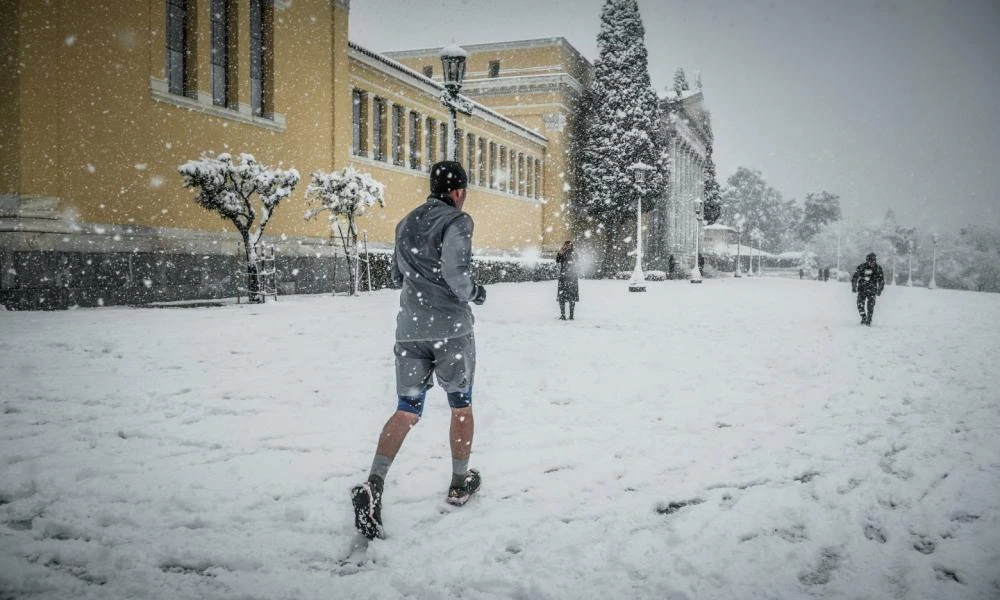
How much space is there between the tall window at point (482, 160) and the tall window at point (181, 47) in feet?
60.5

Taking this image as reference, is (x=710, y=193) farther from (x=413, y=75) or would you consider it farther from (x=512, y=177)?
(x=413, y=75)

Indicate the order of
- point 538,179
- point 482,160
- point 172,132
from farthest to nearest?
point 538,179 → point 482,160 → point 172,132

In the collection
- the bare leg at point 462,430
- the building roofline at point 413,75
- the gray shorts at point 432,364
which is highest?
the building roofline at point 413,75

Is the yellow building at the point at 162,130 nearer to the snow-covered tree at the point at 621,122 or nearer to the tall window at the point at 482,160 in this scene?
the tall window at the point at 482,160

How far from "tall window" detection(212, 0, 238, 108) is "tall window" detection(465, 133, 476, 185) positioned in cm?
1564

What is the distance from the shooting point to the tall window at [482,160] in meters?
33.8

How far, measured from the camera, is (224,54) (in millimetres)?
17578

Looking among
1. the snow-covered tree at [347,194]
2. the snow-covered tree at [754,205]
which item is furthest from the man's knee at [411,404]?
the snow-covered tree at [754,205]

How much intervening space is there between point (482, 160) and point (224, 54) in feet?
59.2

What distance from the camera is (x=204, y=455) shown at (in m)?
4.41

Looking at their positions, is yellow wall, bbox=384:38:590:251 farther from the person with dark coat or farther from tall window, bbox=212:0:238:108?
the person with dark coat

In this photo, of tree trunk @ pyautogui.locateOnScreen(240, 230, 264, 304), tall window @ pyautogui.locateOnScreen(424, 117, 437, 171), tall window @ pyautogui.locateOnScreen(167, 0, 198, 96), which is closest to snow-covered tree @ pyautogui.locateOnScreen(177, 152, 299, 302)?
tree trunk @ pyautogui.locateOnScreen(240, 230, 264, 304)

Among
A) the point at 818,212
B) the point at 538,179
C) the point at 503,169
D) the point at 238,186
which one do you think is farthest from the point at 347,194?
the point at 818,212

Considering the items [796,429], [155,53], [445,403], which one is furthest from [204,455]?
[155,53]
